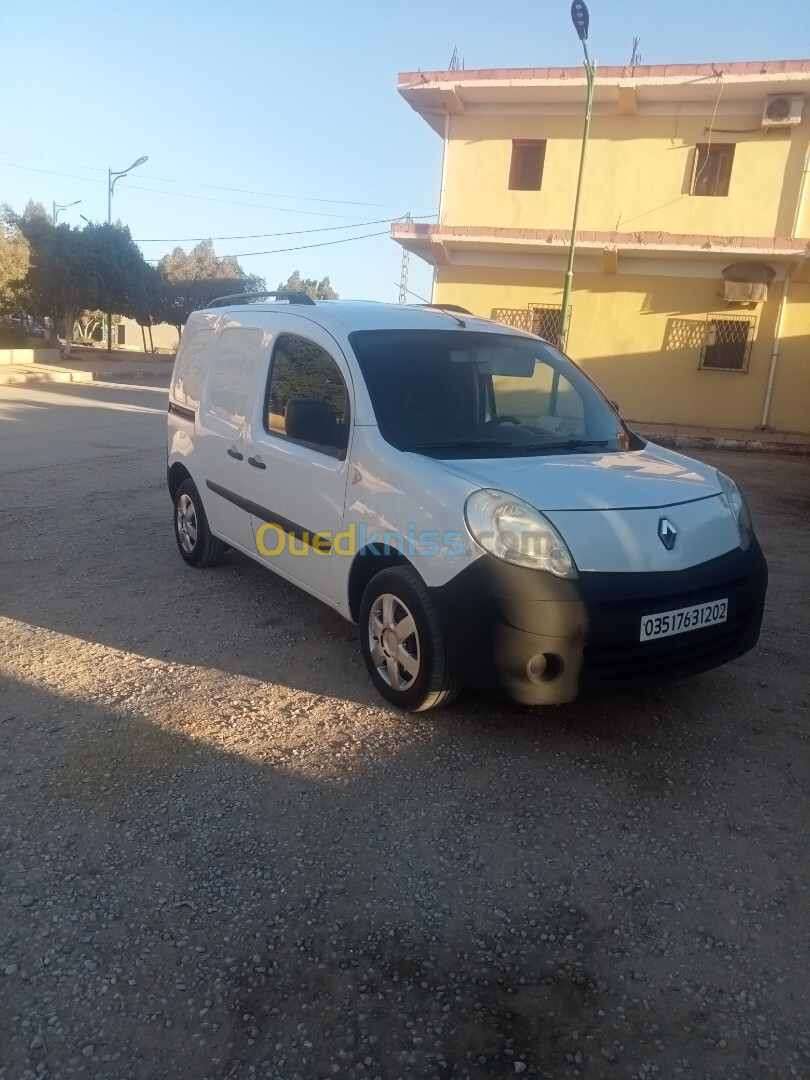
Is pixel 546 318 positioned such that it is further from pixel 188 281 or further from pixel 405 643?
pixel 188 281

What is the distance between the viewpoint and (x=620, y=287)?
17844mm

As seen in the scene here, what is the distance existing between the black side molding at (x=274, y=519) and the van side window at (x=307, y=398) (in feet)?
1.43

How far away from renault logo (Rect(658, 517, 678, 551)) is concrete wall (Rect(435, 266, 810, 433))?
15.3m

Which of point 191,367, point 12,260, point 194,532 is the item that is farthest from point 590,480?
point 12,260

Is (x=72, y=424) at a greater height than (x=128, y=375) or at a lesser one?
lesser

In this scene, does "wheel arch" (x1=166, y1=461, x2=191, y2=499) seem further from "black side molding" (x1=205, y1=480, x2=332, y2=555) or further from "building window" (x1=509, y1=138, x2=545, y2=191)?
"building window" (x1=509, y1=138, x2=545, y2=191)

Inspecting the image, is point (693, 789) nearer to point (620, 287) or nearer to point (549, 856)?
point (549, 856)

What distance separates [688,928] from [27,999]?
1843mm

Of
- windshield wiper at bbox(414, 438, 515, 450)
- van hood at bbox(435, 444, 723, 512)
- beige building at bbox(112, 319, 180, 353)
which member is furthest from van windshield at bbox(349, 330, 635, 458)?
beige building at bbox(112, 319, 180, 353)

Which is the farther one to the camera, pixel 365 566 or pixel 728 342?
pixel 728 342

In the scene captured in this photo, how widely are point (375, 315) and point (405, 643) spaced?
74.4 inches

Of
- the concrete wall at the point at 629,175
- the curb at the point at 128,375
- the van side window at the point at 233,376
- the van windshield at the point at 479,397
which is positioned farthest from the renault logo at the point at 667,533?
the curb at the point at 128,375

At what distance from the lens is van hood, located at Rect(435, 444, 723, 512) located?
131 inches

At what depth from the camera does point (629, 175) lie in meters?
17.5
